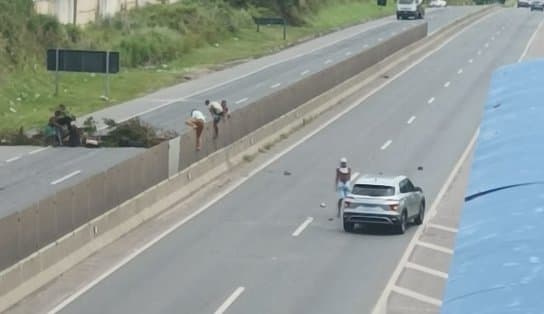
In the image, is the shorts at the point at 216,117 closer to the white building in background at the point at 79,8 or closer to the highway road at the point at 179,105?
the highway road at the point at 179,105

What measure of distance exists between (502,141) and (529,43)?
69.4 metres

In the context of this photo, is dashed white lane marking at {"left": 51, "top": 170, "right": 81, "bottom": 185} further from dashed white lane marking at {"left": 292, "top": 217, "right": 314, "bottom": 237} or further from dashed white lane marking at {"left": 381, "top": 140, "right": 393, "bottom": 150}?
dashed white lane marking at {"left": 381, "top": 140, "right": 393, "bottom": 150}

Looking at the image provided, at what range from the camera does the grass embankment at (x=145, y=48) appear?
5881 cm

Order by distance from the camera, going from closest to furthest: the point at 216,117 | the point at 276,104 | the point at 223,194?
the point at 223,194
the point at 216,117
the point at 276,104

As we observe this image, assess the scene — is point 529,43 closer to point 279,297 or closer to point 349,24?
point 349,24

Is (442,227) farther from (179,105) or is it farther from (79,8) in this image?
(79,8)

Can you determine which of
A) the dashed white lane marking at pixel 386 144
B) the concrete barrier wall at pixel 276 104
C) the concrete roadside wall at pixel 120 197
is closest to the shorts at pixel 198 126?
the concrete barrier wall at pixel 276 104

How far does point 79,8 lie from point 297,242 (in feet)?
158

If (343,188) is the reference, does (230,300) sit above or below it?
below

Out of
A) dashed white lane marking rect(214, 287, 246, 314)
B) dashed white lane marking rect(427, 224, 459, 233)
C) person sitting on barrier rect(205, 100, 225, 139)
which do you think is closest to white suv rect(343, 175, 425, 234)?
dashed white lane marking rect(427, 224, 459, 233)

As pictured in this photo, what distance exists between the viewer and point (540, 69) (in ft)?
95.5

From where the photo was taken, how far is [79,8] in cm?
7912

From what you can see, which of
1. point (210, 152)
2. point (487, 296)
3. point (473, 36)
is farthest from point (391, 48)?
point (487, 296)

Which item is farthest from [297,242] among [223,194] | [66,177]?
[66,177]
